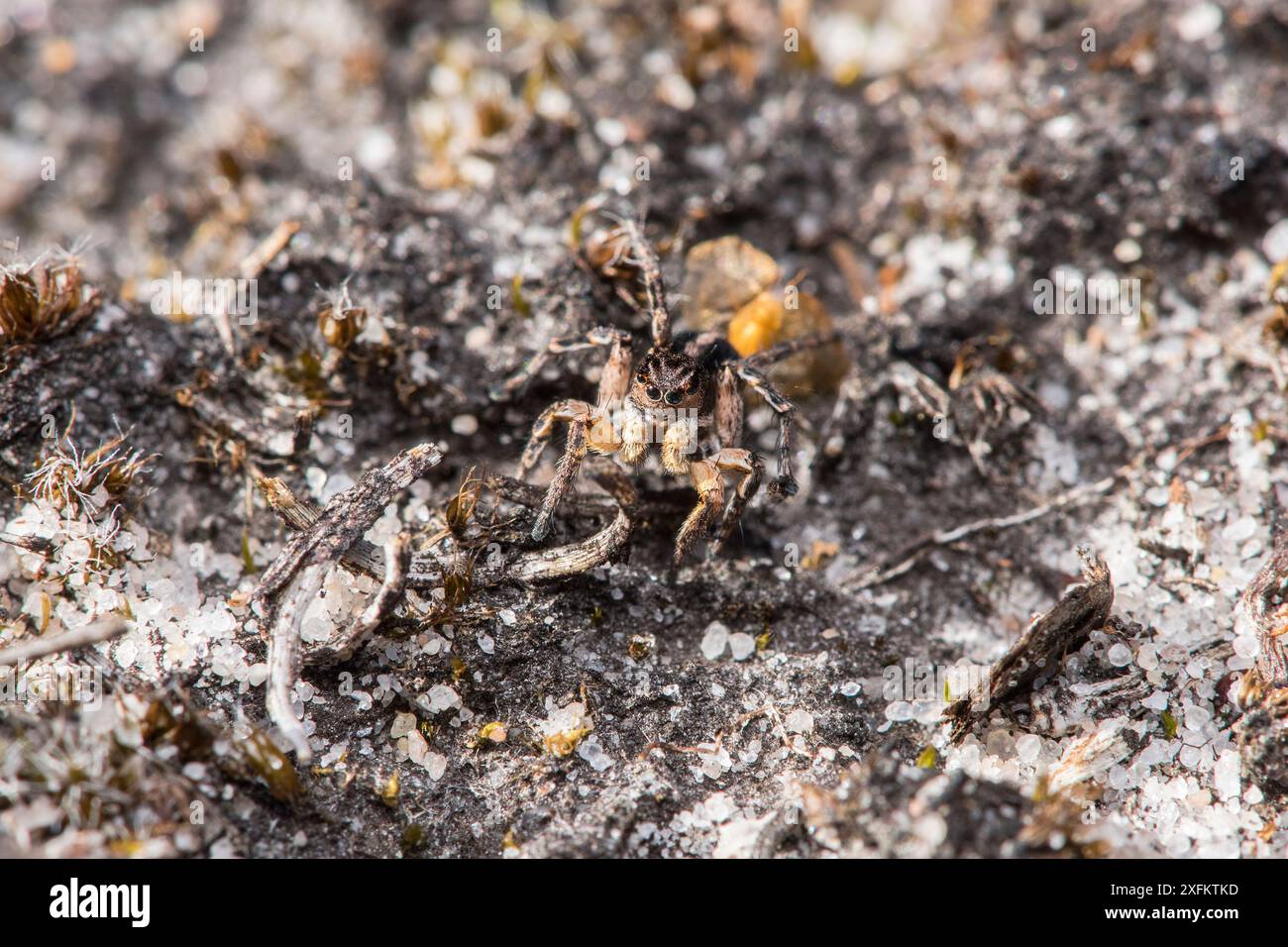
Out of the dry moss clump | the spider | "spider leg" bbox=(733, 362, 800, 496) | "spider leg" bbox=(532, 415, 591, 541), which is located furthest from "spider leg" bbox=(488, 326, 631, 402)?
the dry moss clump

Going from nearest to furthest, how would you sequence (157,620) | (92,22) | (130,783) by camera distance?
(130,783)
(157,620)
(92,22)

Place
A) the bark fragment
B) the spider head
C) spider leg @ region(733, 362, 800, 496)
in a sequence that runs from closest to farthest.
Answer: the bark fragment
the spider head
spider leg @ region(733, 362, 800, 496)

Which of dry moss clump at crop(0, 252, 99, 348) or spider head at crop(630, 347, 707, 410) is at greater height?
dry moss clump at crop(0, 252, 99, 348)

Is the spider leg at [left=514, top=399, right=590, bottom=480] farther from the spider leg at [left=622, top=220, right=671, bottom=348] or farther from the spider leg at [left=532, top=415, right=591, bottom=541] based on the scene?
the spider leg at [left=622, top=220, right=671, bottom=348]

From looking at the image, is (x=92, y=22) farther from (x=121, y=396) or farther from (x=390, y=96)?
(x=121, y=396)

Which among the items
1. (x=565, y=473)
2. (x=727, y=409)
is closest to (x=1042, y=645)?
(x=727, y=409)

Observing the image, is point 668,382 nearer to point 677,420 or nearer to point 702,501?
point 677,420

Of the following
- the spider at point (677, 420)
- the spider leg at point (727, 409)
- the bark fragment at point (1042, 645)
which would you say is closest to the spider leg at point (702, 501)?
the spider at point (677, 420)
